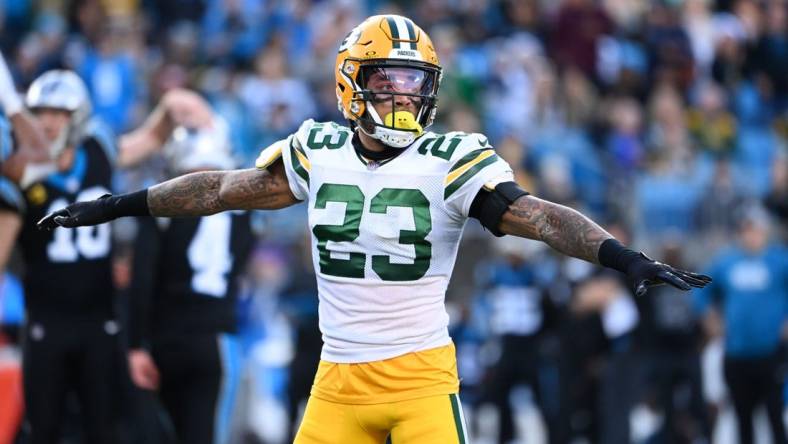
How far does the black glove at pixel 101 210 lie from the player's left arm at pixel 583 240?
1408 millimetres

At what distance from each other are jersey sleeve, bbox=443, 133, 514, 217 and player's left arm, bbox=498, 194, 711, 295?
0.39 feet

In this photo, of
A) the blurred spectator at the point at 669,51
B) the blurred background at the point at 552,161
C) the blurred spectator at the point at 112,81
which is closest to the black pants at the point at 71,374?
the blurred background at the point at 552,161

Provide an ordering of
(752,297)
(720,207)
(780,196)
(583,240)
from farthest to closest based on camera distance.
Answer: (720,207), (780,196), (752,297), (583,240)

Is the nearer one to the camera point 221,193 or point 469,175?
point 469,175

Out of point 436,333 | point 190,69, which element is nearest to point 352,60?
point 436,333

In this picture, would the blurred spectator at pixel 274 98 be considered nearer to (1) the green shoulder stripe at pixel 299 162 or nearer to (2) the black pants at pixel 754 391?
(2) the black pants at pixel 754 391

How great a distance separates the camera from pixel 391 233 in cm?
493

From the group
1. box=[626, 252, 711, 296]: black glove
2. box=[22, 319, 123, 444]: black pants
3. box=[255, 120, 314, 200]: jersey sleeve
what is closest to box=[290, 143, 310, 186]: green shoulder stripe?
box=[255, 120, 314, 200]: jersey sleeve

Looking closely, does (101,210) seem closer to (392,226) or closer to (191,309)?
(392,226)

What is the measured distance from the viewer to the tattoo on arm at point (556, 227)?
4.68m

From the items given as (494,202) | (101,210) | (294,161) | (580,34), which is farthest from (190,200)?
(580,34)

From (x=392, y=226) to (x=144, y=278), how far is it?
2.88m

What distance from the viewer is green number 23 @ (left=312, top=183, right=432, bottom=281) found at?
4.93 metres

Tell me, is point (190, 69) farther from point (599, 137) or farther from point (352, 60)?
point (352, 60)
